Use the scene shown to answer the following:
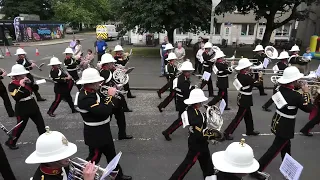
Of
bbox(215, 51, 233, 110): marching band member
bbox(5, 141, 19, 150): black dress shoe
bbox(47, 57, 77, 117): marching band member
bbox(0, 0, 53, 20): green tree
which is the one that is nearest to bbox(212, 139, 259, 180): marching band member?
bbox(5, 141, 19, 150): black dress shoe

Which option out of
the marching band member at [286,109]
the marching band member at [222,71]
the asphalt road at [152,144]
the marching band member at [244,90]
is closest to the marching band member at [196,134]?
the asphalt road at [152,144]

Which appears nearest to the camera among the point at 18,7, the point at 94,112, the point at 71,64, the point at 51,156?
the point at 51,156

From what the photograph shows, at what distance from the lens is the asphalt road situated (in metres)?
5.43

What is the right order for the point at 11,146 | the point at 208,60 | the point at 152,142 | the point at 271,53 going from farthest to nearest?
the point at 271,53, the point at 208,60, the point at 152,142, the point at 11,146

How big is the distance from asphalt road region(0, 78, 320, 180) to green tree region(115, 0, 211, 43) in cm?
977

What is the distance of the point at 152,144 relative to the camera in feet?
21.6

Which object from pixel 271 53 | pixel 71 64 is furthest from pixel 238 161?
pixel 271 53

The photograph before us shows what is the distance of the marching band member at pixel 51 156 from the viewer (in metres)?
2.73

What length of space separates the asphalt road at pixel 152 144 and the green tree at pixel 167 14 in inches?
384

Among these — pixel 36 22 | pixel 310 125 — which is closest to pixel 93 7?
pixel 36 22

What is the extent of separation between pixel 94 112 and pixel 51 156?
1.52 meters

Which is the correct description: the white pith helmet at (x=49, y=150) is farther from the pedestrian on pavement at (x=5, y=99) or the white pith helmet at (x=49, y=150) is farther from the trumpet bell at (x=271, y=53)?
the trumpet bell at (x=271, y=53)

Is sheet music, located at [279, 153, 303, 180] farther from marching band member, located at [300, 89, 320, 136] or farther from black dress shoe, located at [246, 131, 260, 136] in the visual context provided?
marching band member, located at [300, 89, 320, 136]

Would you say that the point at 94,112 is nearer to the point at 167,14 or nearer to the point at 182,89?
the point at 182,89
